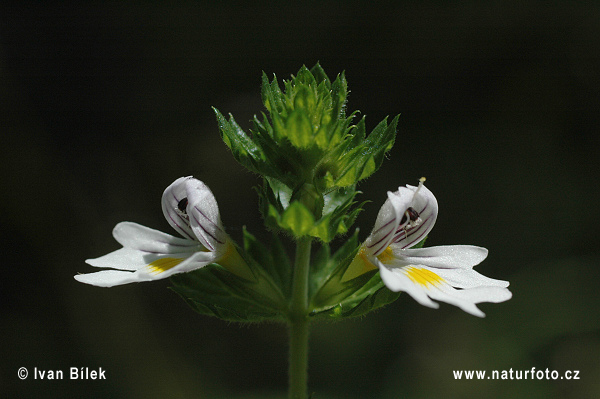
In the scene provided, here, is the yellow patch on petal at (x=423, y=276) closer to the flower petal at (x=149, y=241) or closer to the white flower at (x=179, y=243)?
the white flower at (x=179, y=243)

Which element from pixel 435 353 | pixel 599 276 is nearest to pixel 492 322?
pixel 435 353

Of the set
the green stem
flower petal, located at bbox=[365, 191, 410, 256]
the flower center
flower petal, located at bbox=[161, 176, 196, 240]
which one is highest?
flower petal, located at bbox=[161, 176, 196, 240]

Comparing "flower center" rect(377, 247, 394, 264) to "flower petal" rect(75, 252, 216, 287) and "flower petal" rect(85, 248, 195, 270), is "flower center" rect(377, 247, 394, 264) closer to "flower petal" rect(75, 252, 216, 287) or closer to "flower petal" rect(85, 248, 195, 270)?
"flower petal" rect(75, 252, 216, 287)

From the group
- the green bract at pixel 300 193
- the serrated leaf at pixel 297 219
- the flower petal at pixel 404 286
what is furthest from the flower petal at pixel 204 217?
the flower petal at pixel 404 286

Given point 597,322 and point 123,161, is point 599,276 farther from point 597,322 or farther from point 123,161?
point 123,161

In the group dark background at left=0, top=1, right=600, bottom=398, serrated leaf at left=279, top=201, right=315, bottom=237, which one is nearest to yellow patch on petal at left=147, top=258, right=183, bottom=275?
serrated leaf at left=279, top=201, right=315, bottom=237

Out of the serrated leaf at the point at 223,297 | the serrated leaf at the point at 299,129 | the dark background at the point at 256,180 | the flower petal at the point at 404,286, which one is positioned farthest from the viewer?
the dark background at the point at 256,180
